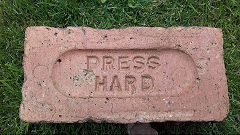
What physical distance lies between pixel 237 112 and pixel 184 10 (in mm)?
1017

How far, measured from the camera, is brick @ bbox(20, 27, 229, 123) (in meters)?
1.70

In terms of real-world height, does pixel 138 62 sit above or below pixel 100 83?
above

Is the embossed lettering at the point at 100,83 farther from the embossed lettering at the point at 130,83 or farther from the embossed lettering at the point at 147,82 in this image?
the embossed lettering at the point at 147,82

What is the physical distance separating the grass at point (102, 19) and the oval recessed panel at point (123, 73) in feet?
2.19

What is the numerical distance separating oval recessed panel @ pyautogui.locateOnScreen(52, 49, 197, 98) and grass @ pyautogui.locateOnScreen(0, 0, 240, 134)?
2.19 ft

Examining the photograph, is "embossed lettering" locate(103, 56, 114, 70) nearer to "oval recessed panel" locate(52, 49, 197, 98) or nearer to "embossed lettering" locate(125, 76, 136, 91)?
"oval recessed panel" locate(52, 49, 197, 98)

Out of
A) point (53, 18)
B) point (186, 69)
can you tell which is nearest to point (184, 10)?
point (186, 69)

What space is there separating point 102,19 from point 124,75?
81cm

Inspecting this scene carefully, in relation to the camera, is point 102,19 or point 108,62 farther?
point 102,19

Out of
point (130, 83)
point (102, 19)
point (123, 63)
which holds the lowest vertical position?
point (130, 83)

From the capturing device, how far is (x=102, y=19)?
239cm

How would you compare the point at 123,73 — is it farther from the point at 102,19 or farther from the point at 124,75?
the point at 102,19

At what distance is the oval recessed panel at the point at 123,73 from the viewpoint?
175cm

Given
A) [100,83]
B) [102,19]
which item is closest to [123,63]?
[100,83]
